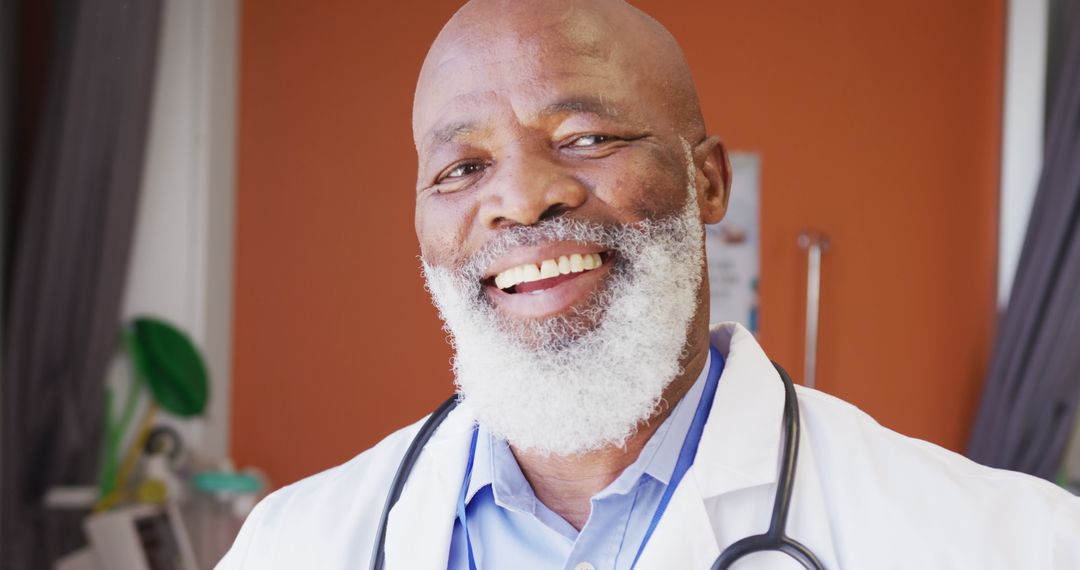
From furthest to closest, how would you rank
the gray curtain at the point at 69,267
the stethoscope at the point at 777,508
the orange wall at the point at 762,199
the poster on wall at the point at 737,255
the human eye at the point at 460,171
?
the poster on wall at the point at 737,255, the orange wall at the point at 762,199, the gray curtain at the point at 69,267, the human eye at the point at 460,171, the stethoscope at the point at 777,508

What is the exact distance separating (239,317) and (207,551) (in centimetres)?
47

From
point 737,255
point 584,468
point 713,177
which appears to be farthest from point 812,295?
point 584,468

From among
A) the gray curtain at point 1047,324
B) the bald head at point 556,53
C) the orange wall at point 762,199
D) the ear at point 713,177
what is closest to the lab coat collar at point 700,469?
the ear at point 713,177

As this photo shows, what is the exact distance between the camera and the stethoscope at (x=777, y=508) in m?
0.70

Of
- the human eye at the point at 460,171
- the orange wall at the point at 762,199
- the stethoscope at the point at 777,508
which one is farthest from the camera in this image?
the orange wall at the point at 762,199

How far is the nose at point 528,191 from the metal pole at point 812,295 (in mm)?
1621

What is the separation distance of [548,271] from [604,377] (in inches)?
4.0

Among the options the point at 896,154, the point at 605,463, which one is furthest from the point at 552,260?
Answer: the point at 896,154

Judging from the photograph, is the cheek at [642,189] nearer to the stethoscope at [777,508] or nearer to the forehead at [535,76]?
the forehead at [535,76]

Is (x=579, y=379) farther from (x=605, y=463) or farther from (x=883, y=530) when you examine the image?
(x=883, y=530)

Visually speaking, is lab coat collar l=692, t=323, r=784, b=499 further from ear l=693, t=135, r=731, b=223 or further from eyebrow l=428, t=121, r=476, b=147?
eyebrow l=428, t=121, r=476, b=147

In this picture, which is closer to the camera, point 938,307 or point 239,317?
point 239,317

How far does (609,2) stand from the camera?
821mm

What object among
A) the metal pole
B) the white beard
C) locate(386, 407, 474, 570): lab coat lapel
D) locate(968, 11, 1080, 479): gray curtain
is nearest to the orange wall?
the metal pole
